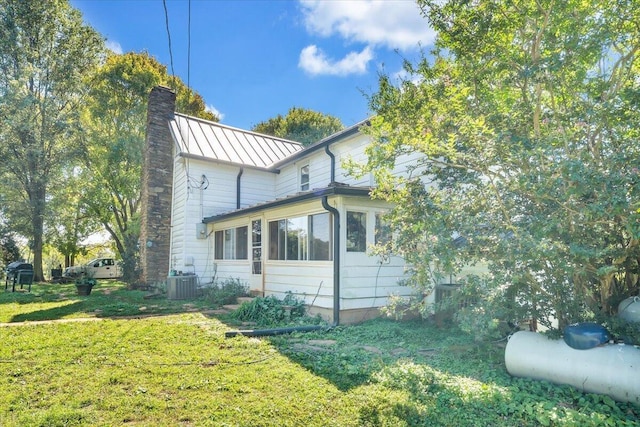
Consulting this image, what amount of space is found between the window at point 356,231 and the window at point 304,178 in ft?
18.8

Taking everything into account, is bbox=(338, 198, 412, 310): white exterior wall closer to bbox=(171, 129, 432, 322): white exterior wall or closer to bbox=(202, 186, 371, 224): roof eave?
bbox=(171, 129, 432, 322): white exterior wall

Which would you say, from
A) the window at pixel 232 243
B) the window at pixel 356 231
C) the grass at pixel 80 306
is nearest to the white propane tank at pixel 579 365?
the window at pixel 356 231

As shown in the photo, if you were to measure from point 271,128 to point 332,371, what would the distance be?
A: 25706 mm

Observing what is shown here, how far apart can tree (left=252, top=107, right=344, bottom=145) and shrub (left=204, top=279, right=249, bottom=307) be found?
51.4 feet

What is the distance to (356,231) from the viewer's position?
25.5 feet

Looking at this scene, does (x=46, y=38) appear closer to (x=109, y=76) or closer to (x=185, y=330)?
(x=109, y=76)

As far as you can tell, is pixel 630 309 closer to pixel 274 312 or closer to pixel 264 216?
pixel 274 312

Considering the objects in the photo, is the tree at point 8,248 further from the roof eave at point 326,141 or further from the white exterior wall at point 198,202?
the roof eave at point 326,141

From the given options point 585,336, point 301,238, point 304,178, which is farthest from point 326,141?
point 585,336

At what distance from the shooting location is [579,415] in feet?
10.7

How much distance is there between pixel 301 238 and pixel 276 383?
4.71m

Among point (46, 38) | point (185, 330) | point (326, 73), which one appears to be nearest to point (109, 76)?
point (46, 38)

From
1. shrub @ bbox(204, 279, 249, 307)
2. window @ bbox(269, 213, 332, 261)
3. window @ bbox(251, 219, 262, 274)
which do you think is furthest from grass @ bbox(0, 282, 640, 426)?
window @ bbox(251, 219, 262, 274)

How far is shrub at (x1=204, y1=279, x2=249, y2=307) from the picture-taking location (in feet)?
35.1
